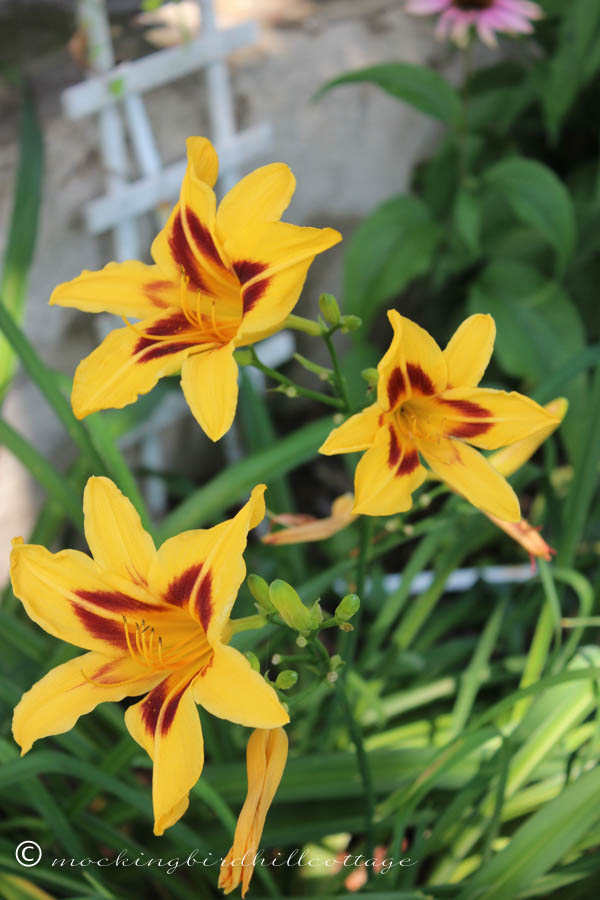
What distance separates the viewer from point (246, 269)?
81 cm

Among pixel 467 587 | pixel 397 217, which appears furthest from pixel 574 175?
pixel 467 587

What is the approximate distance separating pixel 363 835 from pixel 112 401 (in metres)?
0.90

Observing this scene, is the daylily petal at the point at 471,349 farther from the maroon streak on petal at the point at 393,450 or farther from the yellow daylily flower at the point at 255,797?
the yellow daylily flower at the point at 255,797

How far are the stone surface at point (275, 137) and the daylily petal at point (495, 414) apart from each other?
49.2 inches

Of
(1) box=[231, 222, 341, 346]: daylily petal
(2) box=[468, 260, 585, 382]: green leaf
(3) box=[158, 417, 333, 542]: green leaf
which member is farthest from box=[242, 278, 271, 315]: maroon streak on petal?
(2) box=[468, 260, 585, 382]: green leaf

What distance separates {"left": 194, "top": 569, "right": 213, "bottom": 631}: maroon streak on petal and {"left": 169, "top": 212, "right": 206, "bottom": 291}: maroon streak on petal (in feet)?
1.06

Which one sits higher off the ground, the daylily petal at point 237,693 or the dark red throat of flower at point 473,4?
the dark red throat of flower at point 473,4

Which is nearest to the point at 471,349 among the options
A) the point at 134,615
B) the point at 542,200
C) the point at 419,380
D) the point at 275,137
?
the point at 419,380

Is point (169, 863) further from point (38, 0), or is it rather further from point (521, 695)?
point (38, 0)

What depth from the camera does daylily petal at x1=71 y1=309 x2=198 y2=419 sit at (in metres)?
0.82

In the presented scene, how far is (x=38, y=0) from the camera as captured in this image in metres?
2.08

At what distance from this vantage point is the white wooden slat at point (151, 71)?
1.73m

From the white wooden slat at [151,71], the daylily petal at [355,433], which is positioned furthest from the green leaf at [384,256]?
the daylily petal at [355,433]

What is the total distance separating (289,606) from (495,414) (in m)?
0.26
